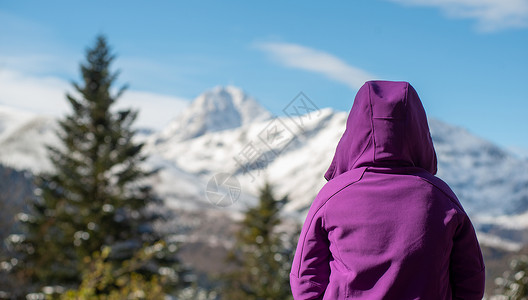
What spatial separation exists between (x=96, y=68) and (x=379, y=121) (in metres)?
17.4

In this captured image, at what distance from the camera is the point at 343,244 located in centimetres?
209

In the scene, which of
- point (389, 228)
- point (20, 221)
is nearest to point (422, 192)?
point (389, 228)

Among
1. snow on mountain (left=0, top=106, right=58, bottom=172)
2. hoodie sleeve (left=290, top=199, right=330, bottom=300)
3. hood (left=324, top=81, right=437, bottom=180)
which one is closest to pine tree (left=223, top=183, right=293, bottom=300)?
hoodie sleeve (left=290, top=199, right=330, bottom=300)

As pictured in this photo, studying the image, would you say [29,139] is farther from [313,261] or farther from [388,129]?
[388,129]

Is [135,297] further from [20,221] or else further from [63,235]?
[20,221]

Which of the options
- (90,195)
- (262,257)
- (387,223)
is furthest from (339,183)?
(90,195)

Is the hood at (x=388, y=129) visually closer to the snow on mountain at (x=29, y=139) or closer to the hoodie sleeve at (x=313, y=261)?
the hoodie sleeve at (x=313, y=261)

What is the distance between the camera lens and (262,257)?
39.3 feet

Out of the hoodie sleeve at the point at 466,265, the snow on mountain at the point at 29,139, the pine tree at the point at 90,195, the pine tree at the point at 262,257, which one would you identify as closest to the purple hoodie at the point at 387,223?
the hoodie sleeve at the point at 466,265

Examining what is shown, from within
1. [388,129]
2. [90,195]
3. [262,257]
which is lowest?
[262,257]

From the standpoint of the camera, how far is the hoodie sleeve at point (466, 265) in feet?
6.87

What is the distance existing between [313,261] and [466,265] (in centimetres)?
56

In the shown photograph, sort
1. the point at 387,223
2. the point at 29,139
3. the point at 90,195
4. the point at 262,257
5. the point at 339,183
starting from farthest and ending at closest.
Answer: the point at 29,139
the point at 90,195
the point at 262,257
the point at 339,183
the point at 387,223

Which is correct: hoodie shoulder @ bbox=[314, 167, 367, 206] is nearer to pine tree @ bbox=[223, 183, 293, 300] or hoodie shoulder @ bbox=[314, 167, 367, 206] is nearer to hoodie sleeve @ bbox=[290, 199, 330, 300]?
hoodie sleeve @ bbox=[290, 199, 330, 300]
